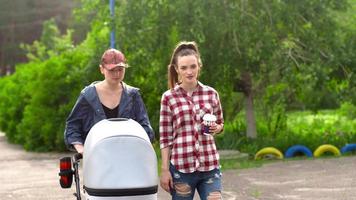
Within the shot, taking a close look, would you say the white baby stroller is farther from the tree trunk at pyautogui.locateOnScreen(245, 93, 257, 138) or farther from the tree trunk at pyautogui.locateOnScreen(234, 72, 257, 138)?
the tree trunk at pyautogui.locateOnScreen(245, 93, 257, 138)

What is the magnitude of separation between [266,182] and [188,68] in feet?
20.5

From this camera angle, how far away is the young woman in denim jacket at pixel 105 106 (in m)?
4.98

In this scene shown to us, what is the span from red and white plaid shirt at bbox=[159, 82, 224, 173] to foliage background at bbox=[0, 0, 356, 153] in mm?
8711

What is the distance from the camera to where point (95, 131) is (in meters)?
4.49

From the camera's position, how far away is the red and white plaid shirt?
4.90 metres

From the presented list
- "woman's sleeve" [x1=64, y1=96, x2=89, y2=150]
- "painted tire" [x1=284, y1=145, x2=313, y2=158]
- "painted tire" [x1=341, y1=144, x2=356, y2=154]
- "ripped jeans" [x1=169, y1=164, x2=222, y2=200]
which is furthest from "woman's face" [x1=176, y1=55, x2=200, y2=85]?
"painted tire" [x1=341, y1=144, x2=356, y2=154]

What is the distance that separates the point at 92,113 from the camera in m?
5.04

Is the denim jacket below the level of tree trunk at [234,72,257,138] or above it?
above

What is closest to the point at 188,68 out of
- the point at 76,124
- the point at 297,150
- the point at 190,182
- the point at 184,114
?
the point at 184,114

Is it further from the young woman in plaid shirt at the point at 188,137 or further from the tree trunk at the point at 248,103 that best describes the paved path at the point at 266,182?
the young woman in plaid shirt at the point at 188,137

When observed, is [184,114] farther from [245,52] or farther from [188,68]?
[245,52]

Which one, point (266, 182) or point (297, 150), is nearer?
point (266, 182)

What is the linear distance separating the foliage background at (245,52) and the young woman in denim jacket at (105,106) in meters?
8.62

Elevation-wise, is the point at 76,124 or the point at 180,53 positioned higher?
the point at 180,53
